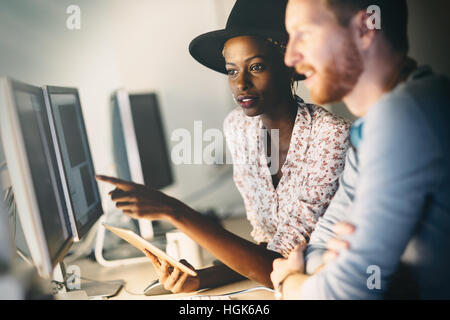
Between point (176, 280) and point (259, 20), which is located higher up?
point (259, 20)

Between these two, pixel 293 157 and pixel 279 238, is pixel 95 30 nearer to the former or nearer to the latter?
pixel 293 157

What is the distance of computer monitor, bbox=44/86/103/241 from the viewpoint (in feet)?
2.79

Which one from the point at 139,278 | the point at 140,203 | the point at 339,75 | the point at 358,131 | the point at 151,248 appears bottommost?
the point at 139,278

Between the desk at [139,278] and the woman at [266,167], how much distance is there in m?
0.04

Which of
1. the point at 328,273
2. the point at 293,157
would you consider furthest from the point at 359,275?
the point at 293,157

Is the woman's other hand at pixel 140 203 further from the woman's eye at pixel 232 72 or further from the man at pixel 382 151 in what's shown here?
Result: the woman's eye at pixel 232 72

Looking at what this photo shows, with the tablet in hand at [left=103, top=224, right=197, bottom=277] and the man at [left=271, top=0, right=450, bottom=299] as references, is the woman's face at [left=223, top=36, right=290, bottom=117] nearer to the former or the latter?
the man at [left=271, top=0, right=450, bottom=299]

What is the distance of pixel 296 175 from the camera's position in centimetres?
98

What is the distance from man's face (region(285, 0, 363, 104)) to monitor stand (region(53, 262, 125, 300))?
0.79 metres

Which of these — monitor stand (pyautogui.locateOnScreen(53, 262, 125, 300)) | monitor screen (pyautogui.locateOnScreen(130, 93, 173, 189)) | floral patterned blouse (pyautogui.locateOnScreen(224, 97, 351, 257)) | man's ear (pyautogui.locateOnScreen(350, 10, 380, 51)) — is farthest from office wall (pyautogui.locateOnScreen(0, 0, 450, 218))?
man's ear (pyautogui.locateOnScreen(350, 10, 380, 51))

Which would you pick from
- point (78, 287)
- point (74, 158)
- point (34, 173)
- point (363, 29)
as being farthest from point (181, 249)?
point (363, 29)

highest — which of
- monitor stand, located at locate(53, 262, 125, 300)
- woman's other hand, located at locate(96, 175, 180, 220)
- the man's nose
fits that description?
the man's nose

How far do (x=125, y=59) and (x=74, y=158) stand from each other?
70 cm

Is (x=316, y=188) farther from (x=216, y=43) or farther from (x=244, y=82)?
(x=216, y=43)
